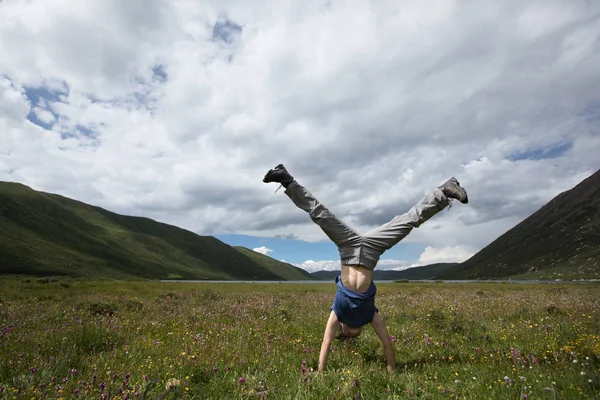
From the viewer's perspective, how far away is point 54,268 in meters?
155

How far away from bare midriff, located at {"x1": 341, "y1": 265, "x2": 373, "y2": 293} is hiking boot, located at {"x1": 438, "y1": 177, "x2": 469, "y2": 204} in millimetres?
1901

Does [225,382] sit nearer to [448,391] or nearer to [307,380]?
[307,380]

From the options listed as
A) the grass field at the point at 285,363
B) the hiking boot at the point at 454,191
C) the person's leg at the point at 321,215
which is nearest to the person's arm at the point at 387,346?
the grass field at the point at 285,363

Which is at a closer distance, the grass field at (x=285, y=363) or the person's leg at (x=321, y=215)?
the grass field at (x=285, y=363)

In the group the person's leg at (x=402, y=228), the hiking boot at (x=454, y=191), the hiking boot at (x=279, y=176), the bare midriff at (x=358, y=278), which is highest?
the hiking boot at (x=279, y=176)

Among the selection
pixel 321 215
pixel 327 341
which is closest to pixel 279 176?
pixel 321 215

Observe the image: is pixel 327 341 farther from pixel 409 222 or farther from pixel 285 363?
pixel 409 222

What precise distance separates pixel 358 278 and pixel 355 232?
30.3 inches

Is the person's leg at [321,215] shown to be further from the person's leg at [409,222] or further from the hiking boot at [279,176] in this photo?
the person's leg at [409,222]

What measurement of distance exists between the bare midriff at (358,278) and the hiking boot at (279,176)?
70.6 inches

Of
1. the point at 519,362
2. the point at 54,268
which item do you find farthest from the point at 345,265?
the point at 54,268

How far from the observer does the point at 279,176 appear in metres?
5.59

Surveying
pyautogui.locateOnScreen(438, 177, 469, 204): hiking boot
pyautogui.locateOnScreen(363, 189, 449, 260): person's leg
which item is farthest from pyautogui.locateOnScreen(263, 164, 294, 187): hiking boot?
pyautogui.locateOnScreen(438, 177, 469, 204): hiking boot

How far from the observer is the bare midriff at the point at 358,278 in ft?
18.4
